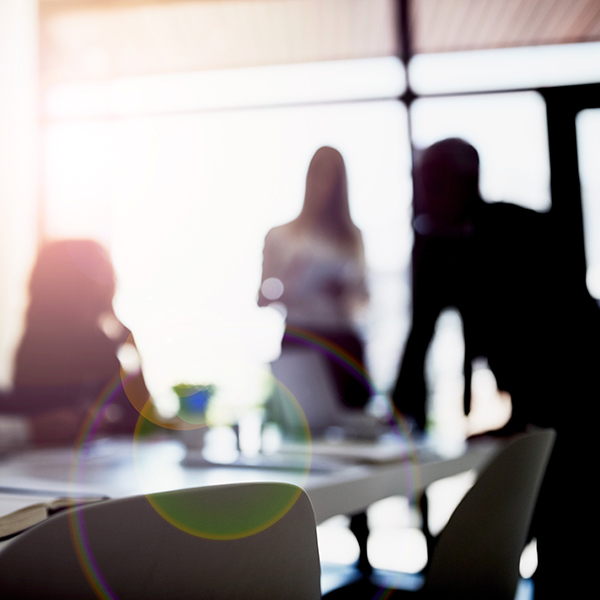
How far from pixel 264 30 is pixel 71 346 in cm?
304

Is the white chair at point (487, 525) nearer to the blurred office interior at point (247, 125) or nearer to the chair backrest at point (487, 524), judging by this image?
the chair backrest at point (487, 524)

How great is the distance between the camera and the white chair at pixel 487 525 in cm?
84

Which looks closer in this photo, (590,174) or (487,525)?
(487,525)

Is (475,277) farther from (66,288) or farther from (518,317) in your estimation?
(66,288)

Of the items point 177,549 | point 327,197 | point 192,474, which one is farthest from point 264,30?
point 177,549

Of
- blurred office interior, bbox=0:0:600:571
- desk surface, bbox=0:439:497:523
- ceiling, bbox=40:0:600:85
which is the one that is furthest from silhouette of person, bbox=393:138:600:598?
ceiling, bbox=40:0:600:85

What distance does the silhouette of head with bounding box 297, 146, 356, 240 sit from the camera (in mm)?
2520

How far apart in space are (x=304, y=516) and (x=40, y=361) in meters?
1.80

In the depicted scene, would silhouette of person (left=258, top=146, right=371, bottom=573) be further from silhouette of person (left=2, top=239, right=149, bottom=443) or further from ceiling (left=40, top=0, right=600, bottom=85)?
ceiling (left=40, top=0, right=600, bottom=85)

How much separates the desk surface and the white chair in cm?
18

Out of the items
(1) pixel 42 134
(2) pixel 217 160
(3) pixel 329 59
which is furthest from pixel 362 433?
(1) pixel 42 134

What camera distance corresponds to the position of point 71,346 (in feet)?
6.81

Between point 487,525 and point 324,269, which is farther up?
point 324,269

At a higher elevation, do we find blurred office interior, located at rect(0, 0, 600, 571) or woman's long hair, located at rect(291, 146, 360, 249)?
blurred office interior, located at rect(0, 0, 600, 571)
